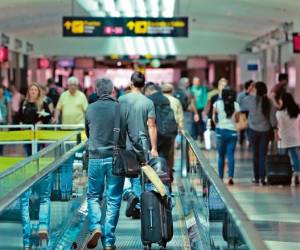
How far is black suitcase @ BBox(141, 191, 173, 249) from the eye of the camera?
8945 millimetres

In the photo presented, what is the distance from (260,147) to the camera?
643 inches

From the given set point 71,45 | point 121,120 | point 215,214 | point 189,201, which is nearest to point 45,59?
point 71,45

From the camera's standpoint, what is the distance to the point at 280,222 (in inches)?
471

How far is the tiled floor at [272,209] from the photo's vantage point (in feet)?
34.6

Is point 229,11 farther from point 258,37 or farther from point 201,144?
point 258,37

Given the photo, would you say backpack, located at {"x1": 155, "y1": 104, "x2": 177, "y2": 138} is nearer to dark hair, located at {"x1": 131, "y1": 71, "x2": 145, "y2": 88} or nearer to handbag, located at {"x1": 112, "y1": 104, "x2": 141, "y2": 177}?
dark hair, located at {"x1": 131, "y1": 71, "x2": 145, "y2": 88}

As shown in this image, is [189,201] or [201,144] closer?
[189,201]

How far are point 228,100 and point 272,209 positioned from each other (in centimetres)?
324

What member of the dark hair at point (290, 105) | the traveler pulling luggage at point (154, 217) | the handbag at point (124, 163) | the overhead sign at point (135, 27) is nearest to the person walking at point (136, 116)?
the handbag at point (124, 163)

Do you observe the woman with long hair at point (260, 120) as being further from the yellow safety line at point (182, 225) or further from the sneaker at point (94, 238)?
the sneaker at point (94, 238)

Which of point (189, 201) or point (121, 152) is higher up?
point (121, 152)

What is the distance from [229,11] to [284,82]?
11.1m

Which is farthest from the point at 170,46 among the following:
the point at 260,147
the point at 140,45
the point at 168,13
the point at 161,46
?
the point at 260,147

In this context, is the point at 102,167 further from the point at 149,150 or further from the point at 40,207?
the point at 40,207
